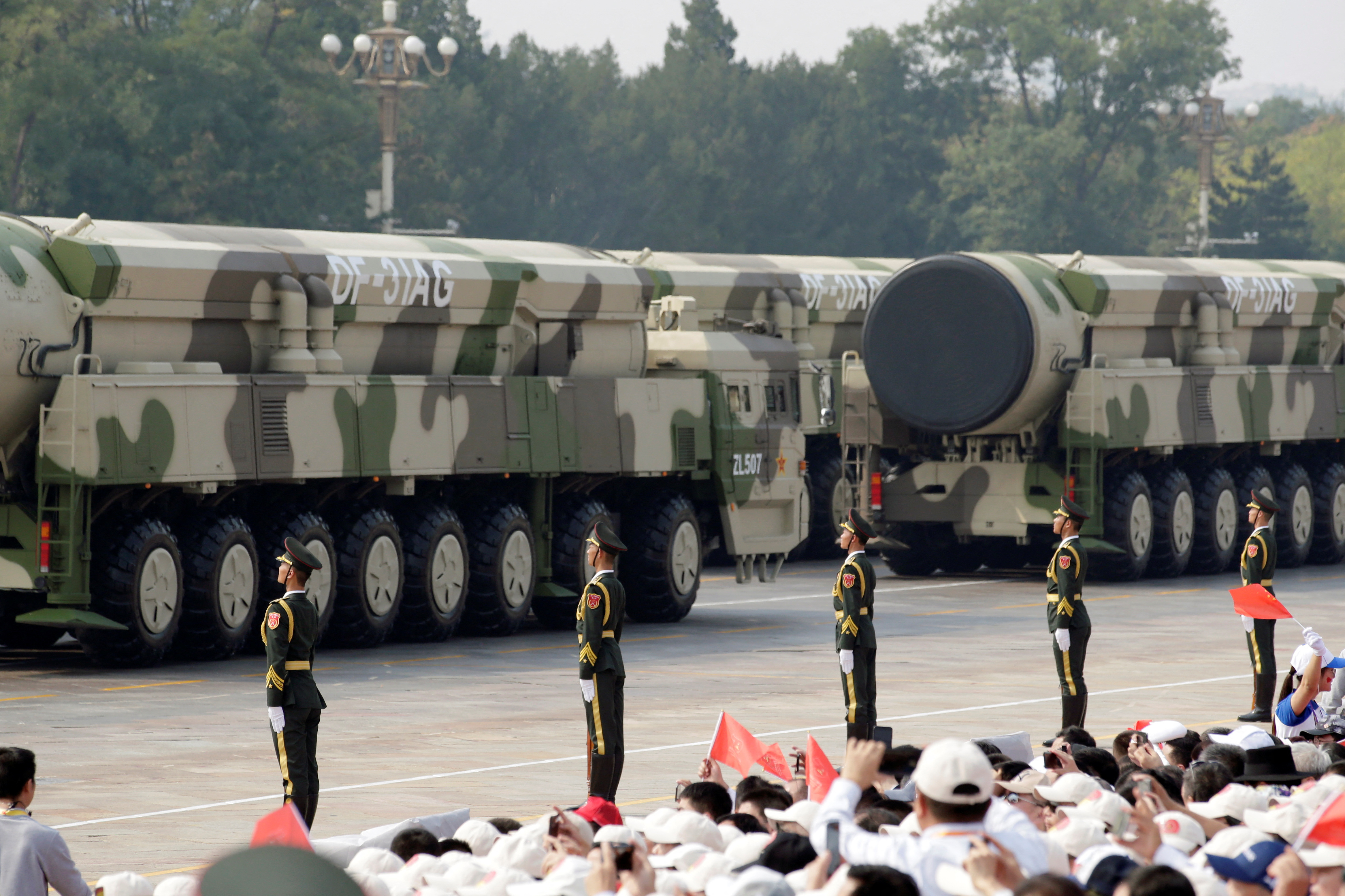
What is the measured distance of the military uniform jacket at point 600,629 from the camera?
12930mm

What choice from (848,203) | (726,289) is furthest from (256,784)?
(848,203)

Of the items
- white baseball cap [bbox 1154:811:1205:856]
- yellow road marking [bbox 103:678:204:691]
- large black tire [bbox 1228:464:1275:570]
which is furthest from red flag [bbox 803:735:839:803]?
large black tire [bbox 1228:464:1275:570]

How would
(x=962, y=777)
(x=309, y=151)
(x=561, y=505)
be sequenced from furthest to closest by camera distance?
(x=309, y=151), (x=561, y=505), (x=962, y=777)

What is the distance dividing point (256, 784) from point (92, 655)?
597cm

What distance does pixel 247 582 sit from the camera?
763 inches

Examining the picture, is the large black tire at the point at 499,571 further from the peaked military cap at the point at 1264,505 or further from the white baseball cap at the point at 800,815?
the white baseball cap at the point at 800,815

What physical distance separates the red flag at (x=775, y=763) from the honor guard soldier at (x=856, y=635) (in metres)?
3.78

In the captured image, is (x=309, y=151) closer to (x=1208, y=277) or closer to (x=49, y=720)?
(x=1208, y=277)

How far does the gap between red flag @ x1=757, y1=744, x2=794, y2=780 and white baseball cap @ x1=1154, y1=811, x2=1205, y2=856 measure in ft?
10.4

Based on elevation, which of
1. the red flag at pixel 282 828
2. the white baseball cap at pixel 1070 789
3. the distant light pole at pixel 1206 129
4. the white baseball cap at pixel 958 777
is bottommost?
the white baseball cap at pixel 1070 789

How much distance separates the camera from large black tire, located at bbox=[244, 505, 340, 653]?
19891mm

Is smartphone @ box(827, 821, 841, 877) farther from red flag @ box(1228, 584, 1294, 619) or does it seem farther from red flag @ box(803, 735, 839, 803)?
red flag @ box(1228, 584, 1294, 619)

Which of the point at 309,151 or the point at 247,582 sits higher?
the point at 309,151

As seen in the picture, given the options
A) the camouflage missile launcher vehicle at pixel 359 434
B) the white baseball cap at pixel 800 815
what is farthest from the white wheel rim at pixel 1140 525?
the white baseball cap at pixel 800 815
